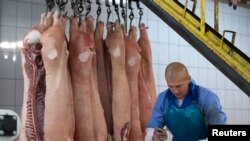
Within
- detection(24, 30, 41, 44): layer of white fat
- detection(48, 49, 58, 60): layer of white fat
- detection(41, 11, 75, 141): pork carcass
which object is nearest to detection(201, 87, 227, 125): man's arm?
detection(41, 11, 75, 141): pork carcass

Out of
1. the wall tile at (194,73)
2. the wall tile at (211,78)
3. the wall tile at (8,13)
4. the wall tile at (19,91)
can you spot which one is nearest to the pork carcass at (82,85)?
the wall tile at (19,91)

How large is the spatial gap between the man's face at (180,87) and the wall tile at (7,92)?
1.54 m

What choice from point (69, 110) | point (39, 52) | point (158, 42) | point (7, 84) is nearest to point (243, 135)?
point (69, 110)

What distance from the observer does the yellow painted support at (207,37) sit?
2.25 meters

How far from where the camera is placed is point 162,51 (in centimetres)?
432

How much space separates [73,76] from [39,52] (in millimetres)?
282

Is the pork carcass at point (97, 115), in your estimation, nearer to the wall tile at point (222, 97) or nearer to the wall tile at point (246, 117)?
the wall tile at point (222, 97)

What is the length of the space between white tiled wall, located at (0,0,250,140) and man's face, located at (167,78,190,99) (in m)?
1.54

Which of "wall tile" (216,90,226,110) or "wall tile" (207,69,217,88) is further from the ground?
"wall tile" (207,69,217,88)

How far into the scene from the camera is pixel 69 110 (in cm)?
251

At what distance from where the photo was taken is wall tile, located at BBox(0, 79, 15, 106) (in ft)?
11.3

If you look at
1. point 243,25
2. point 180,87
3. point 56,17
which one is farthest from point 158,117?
point 243,25

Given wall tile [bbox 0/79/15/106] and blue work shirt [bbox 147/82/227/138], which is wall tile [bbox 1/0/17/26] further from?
blue work shirt [bbox 147/82/227/138]

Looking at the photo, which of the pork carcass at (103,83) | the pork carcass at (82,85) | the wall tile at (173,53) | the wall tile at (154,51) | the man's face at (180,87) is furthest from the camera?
the wall tile at (173,53)
